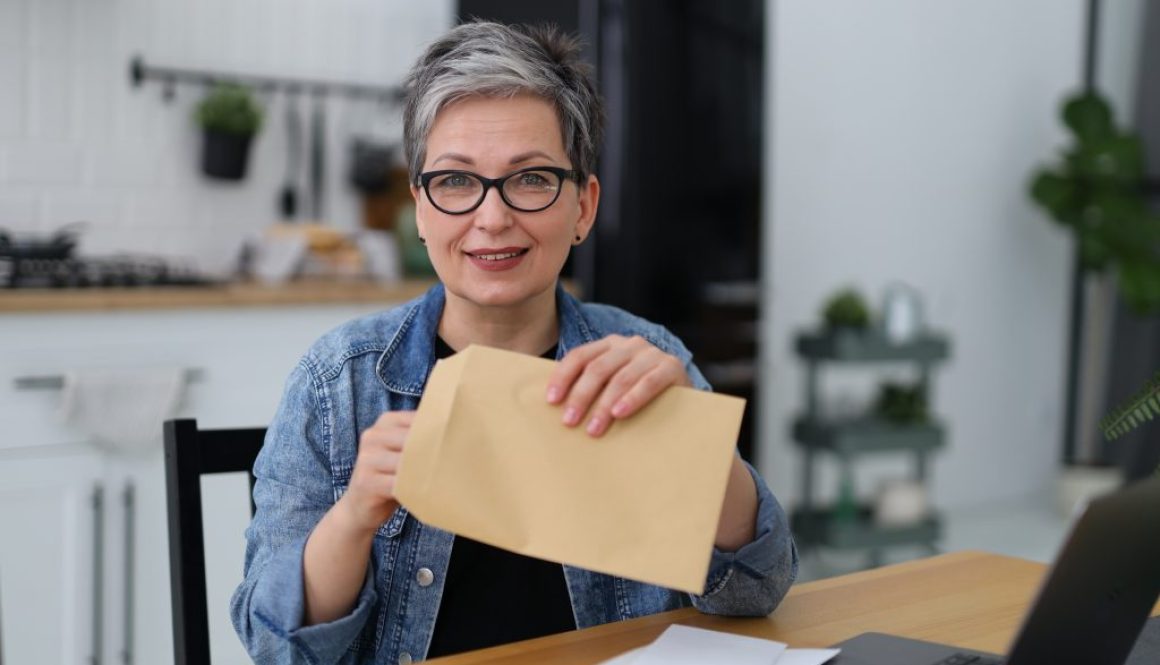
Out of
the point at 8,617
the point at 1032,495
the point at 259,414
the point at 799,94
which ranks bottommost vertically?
the point at 1032,495

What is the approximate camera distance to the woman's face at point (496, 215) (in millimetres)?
1159

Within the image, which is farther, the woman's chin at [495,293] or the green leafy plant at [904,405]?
the green leafy plant at [904,405]

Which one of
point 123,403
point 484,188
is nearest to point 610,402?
point 484,188

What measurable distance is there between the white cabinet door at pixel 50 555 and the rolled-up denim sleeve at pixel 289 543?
1331 millimetres

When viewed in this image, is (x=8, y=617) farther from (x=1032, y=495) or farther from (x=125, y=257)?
(x=1032, y=495)

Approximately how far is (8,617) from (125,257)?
981mm

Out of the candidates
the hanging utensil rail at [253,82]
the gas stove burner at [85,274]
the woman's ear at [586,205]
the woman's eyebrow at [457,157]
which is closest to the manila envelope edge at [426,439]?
the woman's eyebrow at [457,157]

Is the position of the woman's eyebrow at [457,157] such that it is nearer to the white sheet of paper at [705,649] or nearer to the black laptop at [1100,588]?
the white sheet of paper at [705,649]

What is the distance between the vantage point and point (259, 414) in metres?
2.55

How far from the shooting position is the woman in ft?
3.50

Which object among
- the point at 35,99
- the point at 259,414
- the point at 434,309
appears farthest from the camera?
the point at 35,99

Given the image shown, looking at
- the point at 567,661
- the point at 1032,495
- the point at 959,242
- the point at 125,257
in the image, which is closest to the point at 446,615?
the point at 567,661

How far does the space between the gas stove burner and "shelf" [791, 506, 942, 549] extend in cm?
213

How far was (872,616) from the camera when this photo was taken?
1.15 m
